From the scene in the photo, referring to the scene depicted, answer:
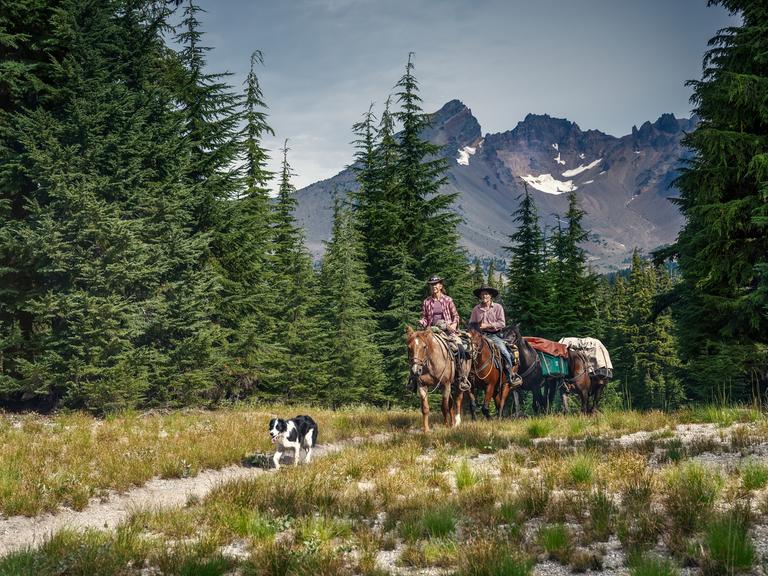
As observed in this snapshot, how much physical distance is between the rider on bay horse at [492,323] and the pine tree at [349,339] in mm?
14951

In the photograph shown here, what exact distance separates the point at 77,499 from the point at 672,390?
59517mm

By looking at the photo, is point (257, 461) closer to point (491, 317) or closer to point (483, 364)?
Result: point (483, 364)

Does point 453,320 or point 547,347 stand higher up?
point 453,320

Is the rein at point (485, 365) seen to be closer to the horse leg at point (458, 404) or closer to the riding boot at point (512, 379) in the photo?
the riding boot at point (512, 379)

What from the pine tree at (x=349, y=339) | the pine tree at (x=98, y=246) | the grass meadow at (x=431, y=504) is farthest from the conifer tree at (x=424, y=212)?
the grass meadow at (x=431, y=504)

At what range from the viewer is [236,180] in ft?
76.5

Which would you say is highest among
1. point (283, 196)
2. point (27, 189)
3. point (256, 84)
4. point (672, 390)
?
point (256, 84)

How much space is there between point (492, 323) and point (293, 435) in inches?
283

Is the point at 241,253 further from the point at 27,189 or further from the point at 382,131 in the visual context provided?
the point at 382,131

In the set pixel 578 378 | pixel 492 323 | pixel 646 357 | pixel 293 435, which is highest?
pixel 492 323

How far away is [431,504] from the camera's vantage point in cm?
647

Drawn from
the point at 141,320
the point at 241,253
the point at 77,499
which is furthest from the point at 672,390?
the point at 77,499

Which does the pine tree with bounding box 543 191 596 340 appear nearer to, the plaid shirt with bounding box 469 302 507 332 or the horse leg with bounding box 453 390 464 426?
the plaid shirt with bounding box 469 302 507 332

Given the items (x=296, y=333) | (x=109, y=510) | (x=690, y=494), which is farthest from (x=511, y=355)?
(x=296, y=333)
